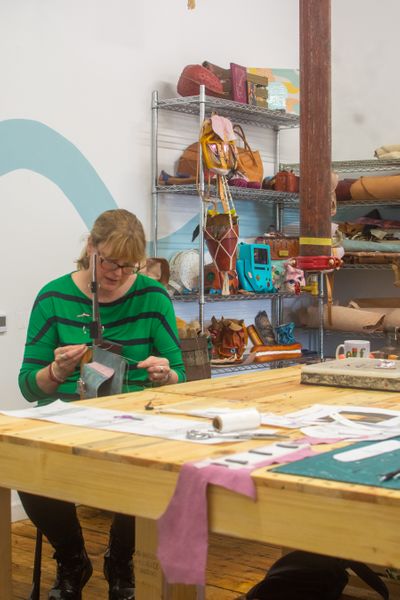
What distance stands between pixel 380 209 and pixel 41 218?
9.10 ft

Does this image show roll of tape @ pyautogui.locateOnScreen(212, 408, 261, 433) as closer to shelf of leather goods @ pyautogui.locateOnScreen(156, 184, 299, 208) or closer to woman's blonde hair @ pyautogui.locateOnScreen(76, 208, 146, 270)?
woman's blonde hair @ pyautogui.locateOnScreen(76, 208, 146, 270)

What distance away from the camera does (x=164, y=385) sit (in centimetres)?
309

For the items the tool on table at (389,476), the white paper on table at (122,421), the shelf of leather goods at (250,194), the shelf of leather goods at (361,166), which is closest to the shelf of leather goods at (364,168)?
the shelf of leather goods at (361,166)

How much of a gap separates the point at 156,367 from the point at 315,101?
1230mm

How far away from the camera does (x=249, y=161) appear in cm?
561

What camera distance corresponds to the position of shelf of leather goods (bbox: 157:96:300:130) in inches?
201

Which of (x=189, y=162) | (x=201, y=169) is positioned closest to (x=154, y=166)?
(x=189, y=162)

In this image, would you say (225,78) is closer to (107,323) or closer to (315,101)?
(107,323)

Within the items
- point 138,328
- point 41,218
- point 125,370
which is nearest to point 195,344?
point 41,218

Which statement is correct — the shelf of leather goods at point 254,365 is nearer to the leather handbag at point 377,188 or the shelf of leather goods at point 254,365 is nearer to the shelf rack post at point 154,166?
the shelf rack post at point 154,166

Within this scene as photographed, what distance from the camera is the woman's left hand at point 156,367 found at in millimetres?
2955

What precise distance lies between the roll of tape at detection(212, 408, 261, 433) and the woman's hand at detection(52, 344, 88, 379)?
953 mm

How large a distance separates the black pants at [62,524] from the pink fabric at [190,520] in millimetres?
1110

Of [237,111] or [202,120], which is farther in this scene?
[237,111]
